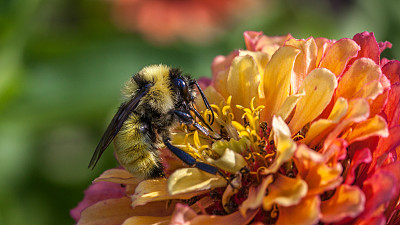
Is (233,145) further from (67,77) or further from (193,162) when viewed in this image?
(67,77)

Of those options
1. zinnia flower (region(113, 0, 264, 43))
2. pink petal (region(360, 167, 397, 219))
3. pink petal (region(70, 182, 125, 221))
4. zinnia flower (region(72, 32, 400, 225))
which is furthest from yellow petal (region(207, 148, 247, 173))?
zinnia flower (region(113, 0, 264, 43))

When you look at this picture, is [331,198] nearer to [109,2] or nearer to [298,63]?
[298,63]

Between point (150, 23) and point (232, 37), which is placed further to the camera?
point (150, 23)

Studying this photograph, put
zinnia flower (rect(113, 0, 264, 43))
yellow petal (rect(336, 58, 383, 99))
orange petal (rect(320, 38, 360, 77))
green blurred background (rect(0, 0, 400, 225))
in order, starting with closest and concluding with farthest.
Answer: yellow petal (rect(336, 58, 383, 99)), orange petal (rect(320, 38, 360, 77)), green blurred background (rect(0, 0, 400, 225)), zinnia flower (rect(113, 0, 264, 43))

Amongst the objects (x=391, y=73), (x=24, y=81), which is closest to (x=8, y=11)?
(x=24, y=81)

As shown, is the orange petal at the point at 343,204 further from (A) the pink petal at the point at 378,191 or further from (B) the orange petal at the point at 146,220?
(B) the orange petal at the point at 146,220

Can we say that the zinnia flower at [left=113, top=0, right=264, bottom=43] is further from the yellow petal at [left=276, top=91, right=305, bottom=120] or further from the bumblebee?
the yellow petal at [left=276, top=91, right=305, bottom=120]
